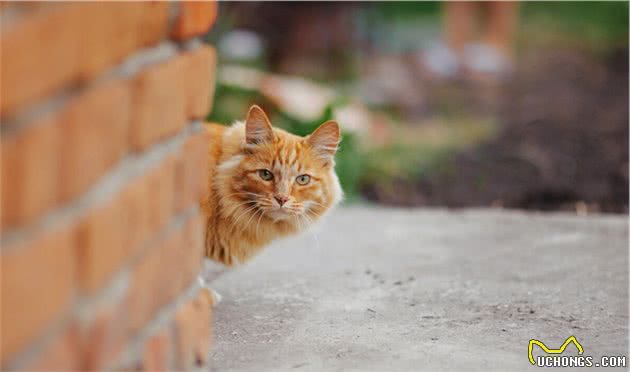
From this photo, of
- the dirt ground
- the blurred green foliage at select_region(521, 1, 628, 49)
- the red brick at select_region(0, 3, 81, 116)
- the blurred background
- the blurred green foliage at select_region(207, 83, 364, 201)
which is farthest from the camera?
the blurred green foliage at select_region(521, 1, 628, 49)

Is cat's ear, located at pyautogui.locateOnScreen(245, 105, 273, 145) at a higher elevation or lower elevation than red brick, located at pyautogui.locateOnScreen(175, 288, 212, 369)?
higher

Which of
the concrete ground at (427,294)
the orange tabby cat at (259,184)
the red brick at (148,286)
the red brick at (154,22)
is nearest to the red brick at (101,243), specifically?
the red brick at (148,286)

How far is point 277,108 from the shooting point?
736cm

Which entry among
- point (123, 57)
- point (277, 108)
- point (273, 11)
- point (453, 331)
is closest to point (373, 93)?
point (273, 11)

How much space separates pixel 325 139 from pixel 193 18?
1478 millimetres

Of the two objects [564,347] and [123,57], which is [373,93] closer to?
[564,347]

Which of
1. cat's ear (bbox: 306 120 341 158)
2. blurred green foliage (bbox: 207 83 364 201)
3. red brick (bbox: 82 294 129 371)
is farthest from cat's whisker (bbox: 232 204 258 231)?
blurred green foliage (bbox: 207 83 364 201)

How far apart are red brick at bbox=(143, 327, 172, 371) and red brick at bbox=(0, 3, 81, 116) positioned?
2.37ft

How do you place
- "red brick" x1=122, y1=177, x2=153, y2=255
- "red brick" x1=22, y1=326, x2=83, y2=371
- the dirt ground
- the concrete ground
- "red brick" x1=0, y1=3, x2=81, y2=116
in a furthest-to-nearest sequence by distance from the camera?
the dirt ground, the concrete ground, "red brick" x1=122, y1=177, x2=153, y2=255, "red brick" x1=22, y1=326, x2=83, y2=371, "red brick" x1=0, y1=3, x2=81, y2=116

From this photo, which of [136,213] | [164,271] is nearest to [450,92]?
[164,271]

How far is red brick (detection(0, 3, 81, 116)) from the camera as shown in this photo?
4.96ft

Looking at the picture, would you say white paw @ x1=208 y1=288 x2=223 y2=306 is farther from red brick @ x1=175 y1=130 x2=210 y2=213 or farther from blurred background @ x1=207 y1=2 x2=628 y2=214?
blurred background @ x1=207 y1=2 x2=628 y2=214

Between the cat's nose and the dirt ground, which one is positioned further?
the dirt ground

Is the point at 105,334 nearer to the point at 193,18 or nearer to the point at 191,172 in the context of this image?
the point at 191,172
